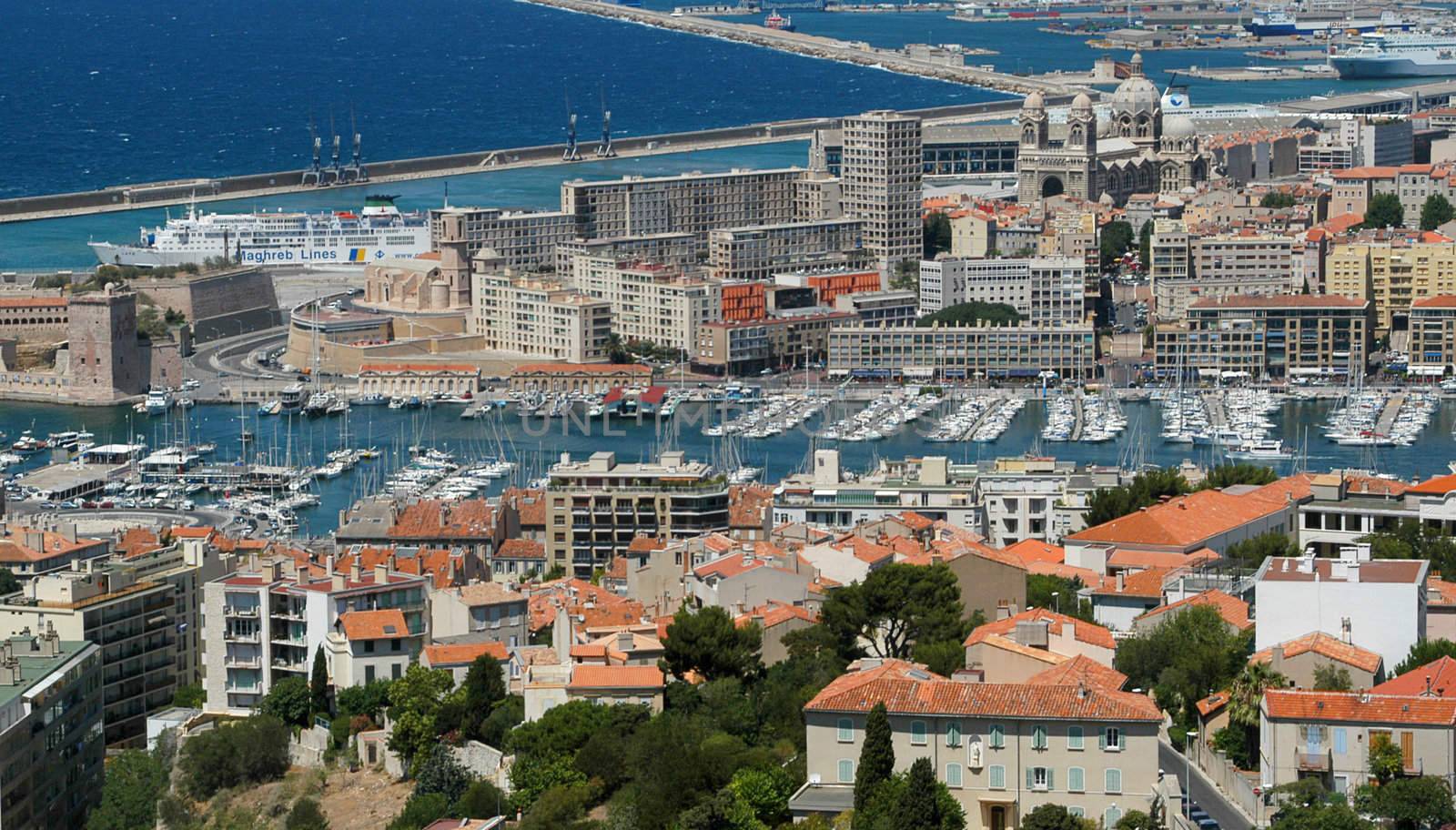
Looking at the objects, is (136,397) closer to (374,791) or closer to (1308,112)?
(374,791)

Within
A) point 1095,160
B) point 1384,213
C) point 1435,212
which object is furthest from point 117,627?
point 1095,160

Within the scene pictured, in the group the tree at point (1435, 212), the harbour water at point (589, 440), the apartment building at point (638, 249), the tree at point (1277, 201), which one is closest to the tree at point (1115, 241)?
the tree at point (1277, 201)

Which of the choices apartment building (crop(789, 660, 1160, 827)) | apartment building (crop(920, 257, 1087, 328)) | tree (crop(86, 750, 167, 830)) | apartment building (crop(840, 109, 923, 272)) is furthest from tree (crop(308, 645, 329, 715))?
apartment building (crop(840, 109, 923, 272))

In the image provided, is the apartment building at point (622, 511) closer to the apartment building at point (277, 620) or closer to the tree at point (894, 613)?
the apartment building at point (277, 620)

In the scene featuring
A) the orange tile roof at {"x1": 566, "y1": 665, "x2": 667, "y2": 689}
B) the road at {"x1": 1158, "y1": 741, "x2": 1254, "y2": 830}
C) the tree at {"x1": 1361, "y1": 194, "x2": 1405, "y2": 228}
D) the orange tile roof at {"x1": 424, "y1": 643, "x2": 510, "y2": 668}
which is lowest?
the road at {"x1": 1158, "y1": 741, "x2": 1254, "y2": 830}

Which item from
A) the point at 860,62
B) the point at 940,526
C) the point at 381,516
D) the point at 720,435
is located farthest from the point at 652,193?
the point at 860,62

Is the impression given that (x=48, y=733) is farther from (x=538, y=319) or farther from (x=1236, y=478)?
(x=538, y=319)

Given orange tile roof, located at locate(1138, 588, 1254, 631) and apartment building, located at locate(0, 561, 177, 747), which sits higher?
orange tile roof, located at locate(1138, 588, 1254, 631)

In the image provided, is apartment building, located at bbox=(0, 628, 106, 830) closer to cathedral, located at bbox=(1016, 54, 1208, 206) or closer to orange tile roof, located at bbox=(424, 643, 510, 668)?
orange tile roof, located at bbox=(424, 643, 510, 668)
